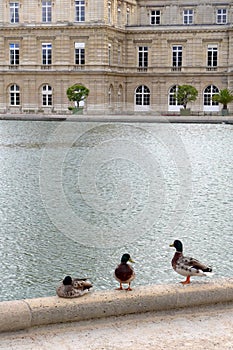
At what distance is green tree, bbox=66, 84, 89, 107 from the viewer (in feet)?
194

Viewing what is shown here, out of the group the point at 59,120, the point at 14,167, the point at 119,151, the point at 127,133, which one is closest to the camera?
the point at 14,167

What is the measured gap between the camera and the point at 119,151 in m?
33.2

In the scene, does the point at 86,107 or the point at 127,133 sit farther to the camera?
the point at 86,107

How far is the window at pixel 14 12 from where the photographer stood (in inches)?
2504

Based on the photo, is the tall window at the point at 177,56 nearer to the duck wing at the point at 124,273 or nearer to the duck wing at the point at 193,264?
the duck wing at the point at 193,264

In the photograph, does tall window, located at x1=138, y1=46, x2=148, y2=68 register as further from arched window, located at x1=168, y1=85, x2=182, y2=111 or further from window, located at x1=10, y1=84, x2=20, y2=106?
window, located at x1=10, y1=84, x2=20, y2=106

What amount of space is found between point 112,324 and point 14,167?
18.0m

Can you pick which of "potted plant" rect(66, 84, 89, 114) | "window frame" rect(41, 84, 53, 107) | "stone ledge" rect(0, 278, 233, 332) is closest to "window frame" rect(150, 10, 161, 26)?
"window frame" rect(41, 84, 53, 107)

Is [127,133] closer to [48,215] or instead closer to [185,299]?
[48,215]

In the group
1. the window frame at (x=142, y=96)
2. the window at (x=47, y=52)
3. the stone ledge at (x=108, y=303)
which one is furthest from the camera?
the window frame at (x=142, y=96)

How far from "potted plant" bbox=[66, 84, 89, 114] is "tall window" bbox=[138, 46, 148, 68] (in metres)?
7.40

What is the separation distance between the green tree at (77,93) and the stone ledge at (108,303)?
49.2 m

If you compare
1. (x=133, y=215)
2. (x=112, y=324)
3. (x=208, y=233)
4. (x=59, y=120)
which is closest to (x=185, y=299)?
(x=112, y=324)

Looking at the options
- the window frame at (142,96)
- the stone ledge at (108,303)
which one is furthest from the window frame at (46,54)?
the stone ledge at (108,303)
